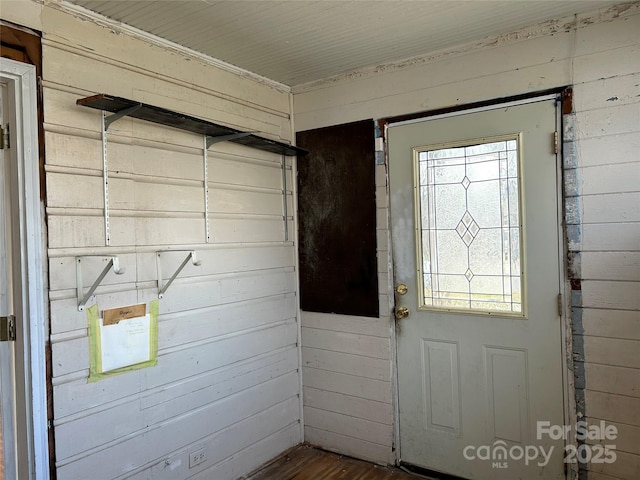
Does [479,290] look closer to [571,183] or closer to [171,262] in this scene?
[571,183]

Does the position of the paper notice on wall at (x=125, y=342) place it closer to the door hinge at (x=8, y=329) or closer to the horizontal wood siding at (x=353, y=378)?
the door hinge at (x=8, y=329)

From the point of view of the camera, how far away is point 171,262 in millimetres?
2293

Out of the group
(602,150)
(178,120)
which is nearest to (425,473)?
(602,150)

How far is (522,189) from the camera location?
7.60 ft

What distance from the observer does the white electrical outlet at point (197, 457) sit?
7.76 feet

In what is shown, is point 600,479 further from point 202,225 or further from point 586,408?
point 202,225

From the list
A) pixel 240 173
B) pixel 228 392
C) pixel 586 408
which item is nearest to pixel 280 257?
pixel 240 173

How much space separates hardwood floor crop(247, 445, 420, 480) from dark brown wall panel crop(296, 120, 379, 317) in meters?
0.94

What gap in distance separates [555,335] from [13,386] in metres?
2.46

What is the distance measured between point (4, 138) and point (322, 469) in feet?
7.96

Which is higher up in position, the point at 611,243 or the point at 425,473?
the point at 611,243

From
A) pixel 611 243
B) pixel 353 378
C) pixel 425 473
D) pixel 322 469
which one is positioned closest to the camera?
pixel 611 243

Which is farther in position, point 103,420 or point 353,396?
point 353,396

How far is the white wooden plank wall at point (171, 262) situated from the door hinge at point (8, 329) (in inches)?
5.6
